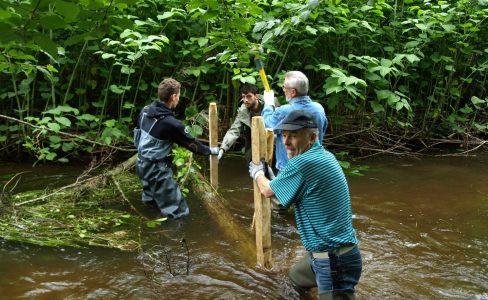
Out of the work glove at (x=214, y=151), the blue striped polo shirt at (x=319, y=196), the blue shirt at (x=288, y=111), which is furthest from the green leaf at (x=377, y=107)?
the blue striped polo shirt at (x=319, y=196)

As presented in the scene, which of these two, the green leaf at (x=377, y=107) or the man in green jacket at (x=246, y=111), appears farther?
the green leaf at (x=377, y=107)

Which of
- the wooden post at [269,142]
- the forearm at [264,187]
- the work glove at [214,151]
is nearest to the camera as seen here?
the forearm at [264,187]

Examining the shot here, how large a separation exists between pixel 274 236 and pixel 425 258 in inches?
68.0

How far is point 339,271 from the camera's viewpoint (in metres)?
3.16

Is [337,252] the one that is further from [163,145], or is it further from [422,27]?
[422,27]

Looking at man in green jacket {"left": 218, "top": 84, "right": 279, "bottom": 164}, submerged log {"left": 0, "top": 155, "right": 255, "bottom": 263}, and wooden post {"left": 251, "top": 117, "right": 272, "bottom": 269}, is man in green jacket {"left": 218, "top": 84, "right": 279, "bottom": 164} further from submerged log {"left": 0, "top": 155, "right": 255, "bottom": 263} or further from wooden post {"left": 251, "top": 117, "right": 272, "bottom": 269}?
wooden post {"left": 251, "top": 117, "right": 272, "bottom": 269}

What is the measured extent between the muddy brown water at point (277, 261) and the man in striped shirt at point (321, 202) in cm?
96

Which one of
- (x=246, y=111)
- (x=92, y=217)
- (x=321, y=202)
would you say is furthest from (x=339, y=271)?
(x=92, y=217)

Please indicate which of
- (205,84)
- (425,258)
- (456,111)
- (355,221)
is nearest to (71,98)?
(205,84)

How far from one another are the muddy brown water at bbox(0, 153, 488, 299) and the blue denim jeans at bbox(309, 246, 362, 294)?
911mm

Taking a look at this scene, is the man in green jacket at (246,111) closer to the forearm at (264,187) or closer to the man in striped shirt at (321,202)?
the forearm at (264,187)

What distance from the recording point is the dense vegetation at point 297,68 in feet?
27.4

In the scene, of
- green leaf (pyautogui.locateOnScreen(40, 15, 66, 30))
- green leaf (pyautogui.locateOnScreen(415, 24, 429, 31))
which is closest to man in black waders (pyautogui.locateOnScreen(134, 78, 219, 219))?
green leaf (pyautogui.locateOnScreen(40, 15, 66, 30))

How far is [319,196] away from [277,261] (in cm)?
205
